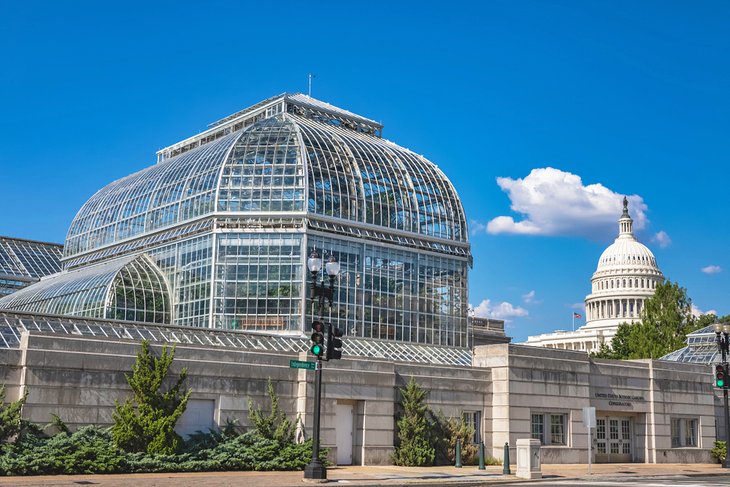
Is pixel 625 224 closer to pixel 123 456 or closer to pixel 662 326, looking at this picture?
pixel 662 326

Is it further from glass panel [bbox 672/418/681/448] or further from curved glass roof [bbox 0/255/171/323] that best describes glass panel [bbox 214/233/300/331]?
glass panel [bbox 672/418/681/448]

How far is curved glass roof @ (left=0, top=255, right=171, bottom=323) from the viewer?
49906 millimetres

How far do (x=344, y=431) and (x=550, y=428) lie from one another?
38.6ft

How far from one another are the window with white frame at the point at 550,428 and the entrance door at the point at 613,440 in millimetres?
2655

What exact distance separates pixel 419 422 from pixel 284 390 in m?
6.44

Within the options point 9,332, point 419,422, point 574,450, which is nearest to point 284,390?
point 419,422

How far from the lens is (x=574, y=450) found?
42.8 metres

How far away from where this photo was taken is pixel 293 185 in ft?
167

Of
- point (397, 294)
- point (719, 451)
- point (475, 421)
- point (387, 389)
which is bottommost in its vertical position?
point (719, 451)

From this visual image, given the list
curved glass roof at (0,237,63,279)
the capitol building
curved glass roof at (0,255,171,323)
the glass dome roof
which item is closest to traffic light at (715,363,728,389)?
the glass dome roof

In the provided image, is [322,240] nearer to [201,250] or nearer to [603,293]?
[201,250]

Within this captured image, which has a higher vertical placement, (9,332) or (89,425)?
(9,332)

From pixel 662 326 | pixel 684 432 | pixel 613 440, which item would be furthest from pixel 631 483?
pixel 662 326

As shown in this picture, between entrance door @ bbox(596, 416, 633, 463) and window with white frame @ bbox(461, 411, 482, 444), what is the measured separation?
24.1 feet
